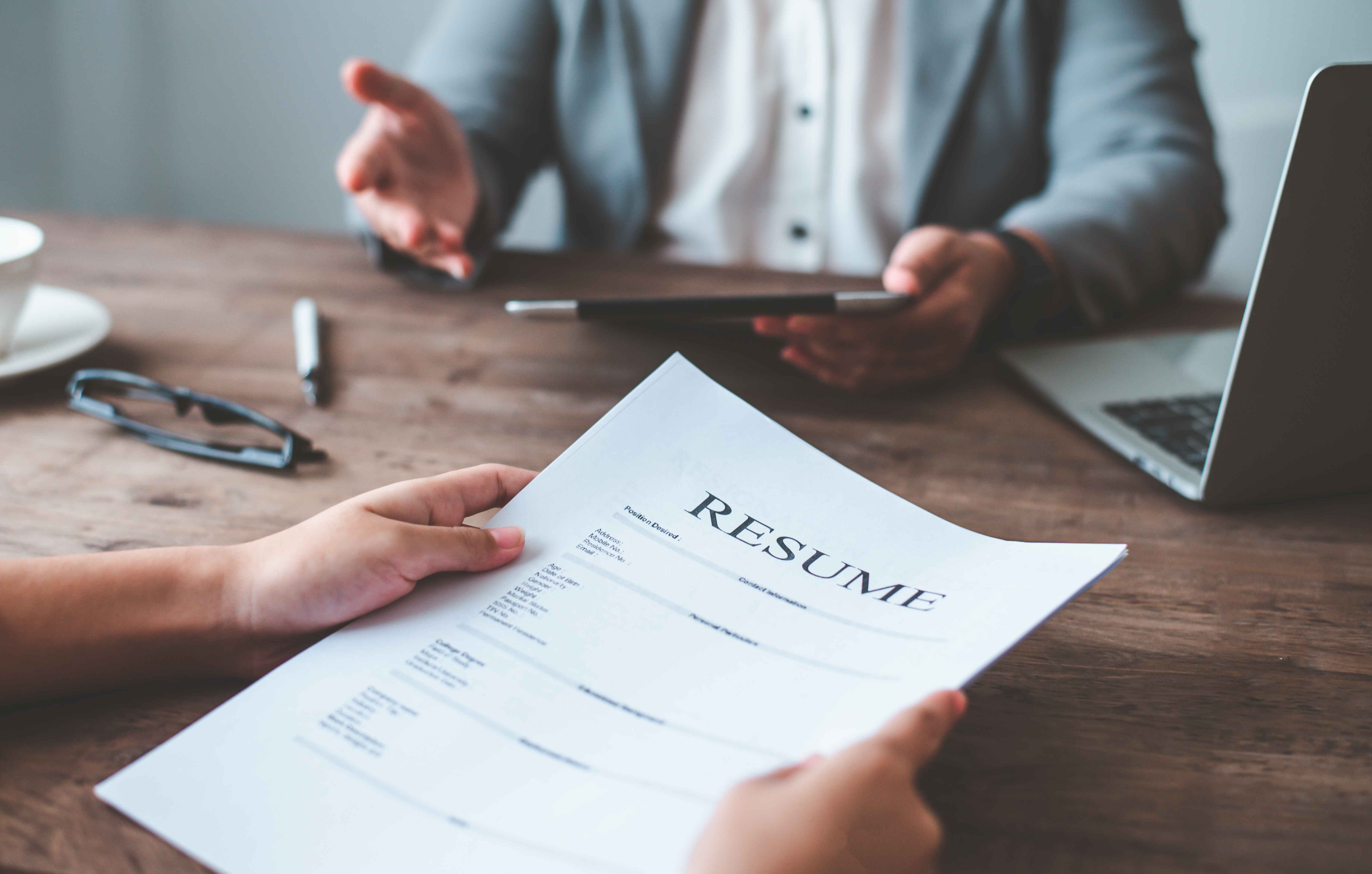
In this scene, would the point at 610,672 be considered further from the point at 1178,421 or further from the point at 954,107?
the point at 954,107

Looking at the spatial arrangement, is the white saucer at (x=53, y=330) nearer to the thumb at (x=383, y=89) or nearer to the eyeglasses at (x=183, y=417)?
the eyeglasses at (x=183, y=417)

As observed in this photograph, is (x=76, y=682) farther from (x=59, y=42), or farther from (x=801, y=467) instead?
(x=59, y=42)

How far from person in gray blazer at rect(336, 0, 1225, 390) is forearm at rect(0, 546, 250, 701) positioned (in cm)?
47

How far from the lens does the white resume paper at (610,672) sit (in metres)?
0.31

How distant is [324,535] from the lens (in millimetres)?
398

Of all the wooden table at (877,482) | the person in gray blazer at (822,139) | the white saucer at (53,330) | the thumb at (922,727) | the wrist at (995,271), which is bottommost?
the wooden table at (877,482)

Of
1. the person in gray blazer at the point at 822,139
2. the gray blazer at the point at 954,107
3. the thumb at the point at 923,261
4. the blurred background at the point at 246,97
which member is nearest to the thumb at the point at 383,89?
the person in gray blazer at the point at 822,139

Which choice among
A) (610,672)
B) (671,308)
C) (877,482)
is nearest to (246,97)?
(671,308)

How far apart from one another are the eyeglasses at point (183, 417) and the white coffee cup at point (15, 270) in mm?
53

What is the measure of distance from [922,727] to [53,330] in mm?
728

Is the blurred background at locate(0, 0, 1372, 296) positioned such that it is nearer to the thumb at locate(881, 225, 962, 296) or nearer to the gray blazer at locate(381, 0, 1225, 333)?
the gray blazer at locate(381, 0, 1225, 333)

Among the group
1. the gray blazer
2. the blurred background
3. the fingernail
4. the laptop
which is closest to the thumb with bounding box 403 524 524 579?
the fingernail

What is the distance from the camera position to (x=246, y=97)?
2.02m

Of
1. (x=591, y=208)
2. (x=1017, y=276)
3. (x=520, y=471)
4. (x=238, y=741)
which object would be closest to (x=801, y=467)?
(x=520, y=471)
